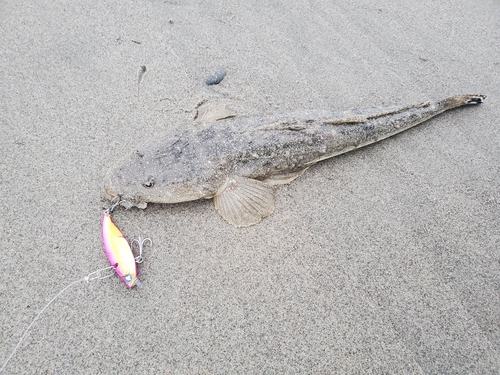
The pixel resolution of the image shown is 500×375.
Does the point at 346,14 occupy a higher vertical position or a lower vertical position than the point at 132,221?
higher

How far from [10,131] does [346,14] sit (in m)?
3.78

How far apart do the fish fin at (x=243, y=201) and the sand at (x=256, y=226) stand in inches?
3.2

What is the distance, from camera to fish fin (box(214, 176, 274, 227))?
9.09ft

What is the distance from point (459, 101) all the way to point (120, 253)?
3.34 m

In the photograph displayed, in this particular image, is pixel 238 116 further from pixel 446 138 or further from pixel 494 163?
pixel 494 163

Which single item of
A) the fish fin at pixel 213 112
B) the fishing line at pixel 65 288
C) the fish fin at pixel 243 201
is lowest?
the fishing line at pixel 65 288

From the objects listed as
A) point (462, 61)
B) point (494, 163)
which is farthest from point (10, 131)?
point (462, 61)

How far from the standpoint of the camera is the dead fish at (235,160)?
2725mm

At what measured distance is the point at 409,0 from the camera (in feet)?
16.0

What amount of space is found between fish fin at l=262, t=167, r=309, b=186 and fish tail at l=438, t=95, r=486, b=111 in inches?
66.0

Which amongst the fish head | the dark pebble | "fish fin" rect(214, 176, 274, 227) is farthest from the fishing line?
the dark pebble

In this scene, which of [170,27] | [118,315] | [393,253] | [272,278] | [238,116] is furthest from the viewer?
[170,27]

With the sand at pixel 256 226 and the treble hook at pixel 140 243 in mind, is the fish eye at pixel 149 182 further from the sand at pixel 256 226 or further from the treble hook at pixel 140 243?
the treble hook at pixel 140 243

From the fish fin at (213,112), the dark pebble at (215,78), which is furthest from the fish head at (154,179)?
the dark pebble at (215,78)
